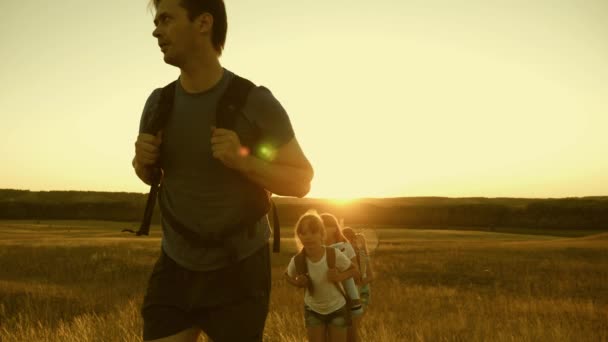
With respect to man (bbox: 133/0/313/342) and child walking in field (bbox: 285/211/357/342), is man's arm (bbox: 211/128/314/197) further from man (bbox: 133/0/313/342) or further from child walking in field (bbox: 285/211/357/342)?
child walking in field (bbox: 285/211/357/342)

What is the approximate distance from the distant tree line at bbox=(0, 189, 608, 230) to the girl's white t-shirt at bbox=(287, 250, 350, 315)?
2602 inches

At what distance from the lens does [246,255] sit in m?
2.48

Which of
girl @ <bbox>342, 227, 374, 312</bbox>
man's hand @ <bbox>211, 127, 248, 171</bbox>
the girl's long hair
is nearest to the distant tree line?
girl @ <bbox>342, 227, 374, 312</bbox>

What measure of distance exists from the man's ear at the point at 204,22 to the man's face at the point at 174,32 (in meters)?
→ 0.02

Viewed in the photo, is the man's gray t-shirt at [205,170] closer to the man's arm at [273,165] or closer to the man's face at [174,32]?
the man's arm at [273,165]

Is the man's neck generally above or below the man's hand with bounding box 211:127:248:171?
above

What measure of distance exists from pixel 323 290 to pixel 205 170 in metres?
3.70

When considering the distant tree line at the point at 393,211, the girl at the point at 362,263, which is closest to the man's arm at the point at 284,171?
the girl at the point at 362,263

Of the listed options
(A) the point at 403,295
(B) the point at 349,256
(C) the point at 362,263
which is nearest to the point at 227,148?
(B) the point at 349,256

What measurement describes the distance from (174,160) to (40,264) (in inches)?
881

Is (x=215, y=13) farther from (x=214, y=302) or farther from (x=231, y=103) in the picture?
(x=214, y=302)

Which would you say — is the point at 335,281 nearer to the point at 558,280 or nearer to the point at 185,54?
the point at 185,54

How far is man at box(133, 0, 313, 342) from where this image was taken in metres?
2.46

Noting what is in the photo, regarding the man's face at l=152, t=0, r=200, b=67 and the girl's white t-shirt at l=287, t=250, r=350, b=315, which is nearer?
the man's face at l=152, t=0, r=200, b=67
